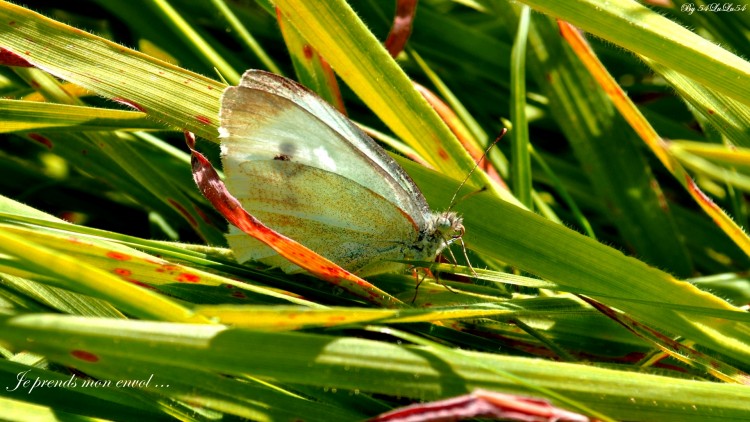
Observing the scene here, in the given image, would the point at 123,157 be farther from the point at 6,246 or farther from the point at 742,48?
the point at 742,48

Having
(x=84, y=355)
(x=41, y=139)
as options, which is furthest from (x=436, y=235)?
(x=41, y=139)

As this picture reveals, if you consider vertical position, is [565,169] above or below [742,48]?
below

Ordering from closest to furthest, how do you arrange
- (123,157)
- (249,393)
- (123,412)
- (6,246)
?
1. (6,246)
2. (249,393)
3. (123,412)
4. (123,157)

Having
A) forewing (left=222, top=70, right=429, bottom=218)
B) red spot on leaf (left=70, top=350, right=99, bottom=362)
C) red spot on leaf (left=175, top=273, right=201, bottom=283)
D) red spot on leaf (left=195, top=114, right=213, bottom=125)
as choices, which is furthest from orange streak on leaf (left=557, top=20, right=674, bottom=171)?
red spot on leaf (left=70, top=350, right=99, bottom=362)

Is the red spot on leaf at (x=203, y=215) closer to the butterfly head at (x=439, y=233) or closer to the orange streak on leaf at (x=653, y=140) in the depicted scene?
the butterfly head at (x=439, y=233)

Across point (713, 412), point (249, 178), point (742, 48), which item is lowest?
point (713, 412)

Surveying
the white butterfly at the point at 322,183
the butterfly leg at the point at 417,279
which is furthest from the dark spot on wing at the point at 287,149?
the butterfly leg at the point at 417,279

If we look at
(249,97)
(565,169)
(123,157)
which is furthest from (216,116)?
(565,169)

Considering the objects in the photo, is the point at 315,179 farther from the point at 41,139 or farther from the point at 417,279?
the point at 41,139

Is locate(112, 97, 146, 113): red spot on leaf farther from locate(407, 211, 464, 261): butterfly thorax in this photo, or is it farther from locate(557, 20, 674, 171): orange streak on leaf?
locate(557, 20, 674, 171): orange streak on leaf
